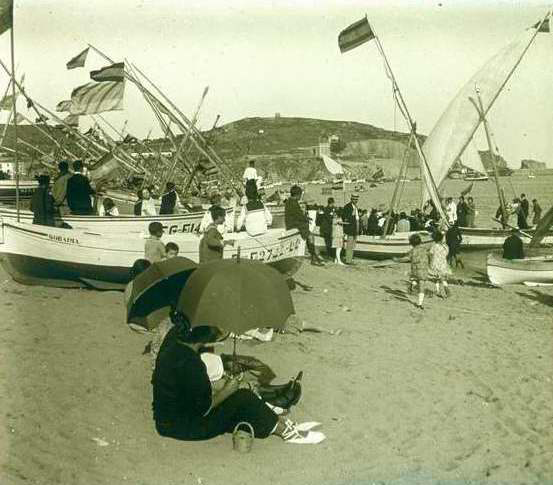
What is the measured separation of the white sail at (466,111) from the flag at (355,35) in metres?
6.22

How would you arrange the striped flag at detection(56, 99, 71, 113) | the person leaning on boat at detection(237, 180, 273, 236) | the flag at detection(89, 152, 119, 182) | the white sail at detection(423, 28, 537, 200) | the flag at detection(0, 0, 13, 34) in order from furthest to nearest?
the striped flag at detection(56, 99, 71, 113) < the white sail at detection(423, 28, 537, 200) < the flag at detection(89, 152, 119, 182) < the person leaning on boat at detection(237, 180, 273, 236) < the flag at detection(0, 0, 13, 34)

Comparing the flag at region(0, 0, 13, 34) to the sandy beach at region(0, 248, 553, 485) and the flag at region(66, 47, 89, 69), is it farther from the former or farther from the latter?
the flag at region(66, 47, 89, 69)

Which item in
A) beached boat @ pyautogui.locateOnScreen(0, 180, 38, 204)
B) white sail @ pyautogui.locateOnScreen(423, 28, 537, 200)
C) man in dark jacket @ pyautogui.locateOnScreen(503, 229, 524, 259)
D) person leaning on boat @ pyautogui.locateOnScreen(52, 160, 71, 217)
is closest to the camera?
person leaning on boat @ pyautogui.locateOnScreen(52, 160, 71, 217)

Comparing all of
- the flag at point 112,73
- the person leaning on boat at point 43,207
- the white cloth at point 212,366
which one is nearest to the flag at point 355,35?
the flag at point 112,73

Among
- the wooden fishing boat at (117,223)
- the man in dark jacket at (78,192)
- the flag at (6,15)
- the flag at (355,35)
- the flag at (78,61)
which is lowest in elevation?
the wooden fishing boat at (117,223)

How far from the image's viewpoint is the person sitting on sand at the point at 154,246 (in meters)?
9.27

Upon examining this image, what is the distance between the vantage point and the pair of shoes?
557 centimetres

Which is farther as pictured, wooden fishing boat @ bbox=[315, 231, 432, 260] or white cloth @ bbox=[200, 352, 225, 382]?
wooden fishing boat @ bbox=[315, 231, 432, 260]

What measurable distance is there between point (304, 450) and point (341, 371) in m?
2.12

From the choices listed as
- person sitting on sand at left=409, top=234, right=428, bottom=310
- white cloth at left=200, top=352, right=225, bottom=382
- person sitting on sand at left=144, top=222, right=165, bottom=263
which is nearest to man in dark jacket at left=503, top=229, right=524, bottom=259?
person sitting on sand at left=409, top=234, right=428, bottom=310

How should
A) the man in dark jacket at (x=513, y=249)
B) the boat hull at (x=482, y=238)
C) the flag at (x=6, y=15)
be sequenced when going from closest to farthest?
the flag at (x=6, y=15) → the man in dark jacket at (x=513, y=249) → the boat hull at (x=482, y=238)

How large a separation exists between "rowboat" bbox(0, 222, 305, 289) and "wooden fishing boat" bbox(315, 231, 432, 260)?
26.4 feet

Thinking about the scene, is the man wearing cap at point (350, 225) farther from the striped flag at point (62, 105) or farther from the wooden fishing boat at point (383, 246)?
the striped flag at point (62, 105)

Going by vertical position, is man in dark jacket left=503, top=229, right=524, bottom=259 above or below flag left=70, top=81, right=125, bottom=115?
below
